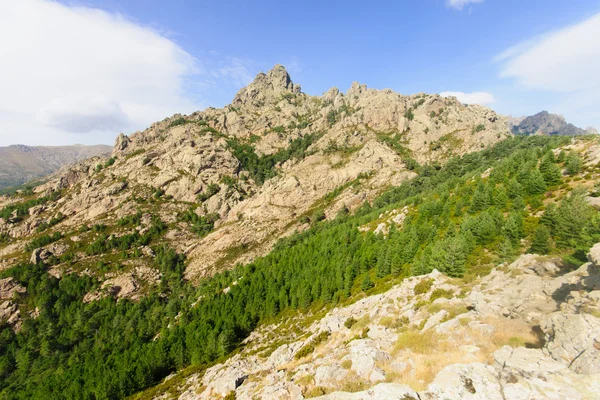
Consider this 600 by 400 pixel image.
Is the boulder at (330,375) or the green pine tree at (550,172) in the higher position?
the green pine tree at (550,172)

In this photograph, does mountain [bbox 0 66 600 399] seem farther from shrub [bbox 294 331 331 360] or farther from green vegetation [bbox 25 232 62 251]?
green vegetation [bbox 25 232 62 251]

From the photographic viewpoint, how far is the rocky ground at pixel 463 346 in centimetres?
1699

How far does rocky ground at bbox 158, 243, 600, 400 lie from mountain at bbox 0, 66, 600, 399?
193 mm

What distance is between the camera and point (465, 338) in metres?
25.2

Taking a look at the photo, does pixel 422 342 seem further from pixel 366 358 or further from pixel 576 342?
pixel 576 342

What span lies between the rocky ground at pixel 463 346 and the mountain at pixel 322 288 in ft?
0.63

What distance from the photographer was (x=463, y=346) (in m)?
24.0

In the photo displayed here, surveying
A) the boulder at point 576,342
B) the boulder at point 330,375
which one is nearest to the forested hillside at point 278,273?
the boulder at point 576,342

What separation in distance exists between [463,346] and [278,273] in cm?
9101

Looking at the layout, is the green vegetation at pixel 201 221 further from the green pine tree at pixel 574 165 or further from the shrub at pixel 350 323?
the green pine tree at pixel 574 165

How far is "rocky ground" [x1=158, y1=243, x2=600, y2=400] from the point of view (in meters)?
17.0

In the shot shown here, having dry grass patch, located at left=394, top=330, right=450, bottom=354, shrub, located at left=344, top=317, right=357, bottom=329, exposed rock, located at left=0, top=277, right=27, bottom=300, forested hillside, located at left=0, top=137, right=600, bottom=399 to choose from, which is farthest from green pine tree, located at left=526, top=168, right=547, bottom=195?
exposed rock, located at left=0, top=277, right=27, bottom=300

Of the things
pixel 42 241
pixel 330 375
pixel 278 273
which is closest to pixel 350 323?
pixel 330 375

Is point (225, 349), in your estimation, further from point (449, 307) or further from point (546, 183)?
point (546, 183)
